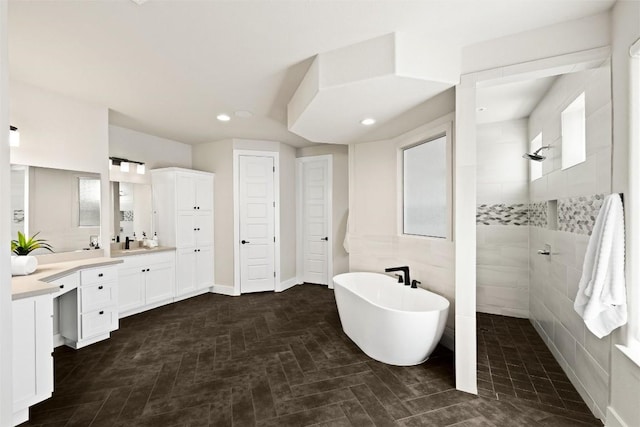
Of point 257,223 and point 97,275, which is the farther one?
point 257,223

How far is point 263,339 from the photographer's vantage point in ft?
10.0

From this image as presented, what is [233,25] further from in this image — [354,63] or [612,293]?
[612,293]

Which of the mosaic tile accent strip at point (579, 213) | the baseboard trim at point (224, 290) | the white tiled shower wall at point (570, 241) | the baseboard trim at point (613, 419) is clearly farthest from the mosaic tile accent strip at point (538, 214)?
the baseboard trim at point (224, 290)

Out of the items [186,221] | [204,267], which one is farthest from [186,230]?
[204,267]

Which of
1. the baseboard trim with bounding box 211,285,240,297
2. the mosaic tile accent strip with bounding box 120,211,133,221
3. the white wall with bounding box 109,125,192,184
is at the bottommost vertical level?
the baseboard trim with bounding box 211,285,240,297

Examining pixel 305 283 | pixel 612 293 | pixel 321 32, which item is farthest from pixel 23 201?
pixel 612 293

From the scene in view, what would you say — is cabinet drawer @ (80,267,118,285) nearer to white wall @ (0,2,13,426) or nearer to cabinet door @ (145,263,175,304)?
cabinet door @ (145,263,175,304)

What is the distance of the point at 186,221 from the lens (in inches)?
175

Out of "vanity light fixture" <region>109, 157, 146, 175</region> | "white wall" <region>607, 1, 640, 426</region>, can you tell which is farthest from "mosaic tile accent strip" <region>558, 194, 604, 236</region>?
"vanity light fixture" <region>109, 157, 146, 175</region>

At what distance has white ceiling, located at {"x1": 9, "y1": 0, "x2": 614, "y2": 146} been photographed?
173 cm

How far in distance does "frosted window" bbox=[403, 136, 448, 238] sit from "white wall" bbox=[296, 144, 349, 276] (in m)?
1.48

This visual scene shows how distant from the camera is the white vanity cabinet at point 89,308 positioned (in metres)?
2.81

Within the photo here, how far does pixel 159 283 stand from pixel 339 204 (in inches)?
118

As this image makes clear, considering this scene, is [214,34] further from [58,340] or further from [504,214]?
[504,214]
